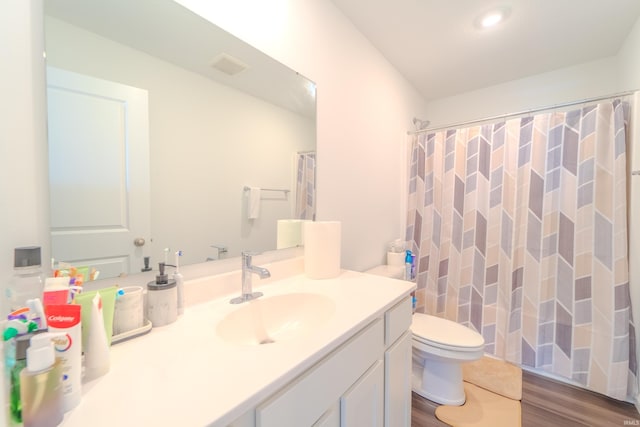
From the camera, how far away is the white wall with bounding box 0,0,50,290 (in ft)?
1.84

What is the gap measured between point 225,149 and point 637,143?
2233 millimetres

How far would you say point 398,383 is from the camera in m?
1.07

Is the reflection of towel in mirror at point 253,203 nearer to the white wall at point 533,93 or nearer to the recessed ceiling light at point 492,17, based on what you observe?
the recessed ceiling light at point 492,17

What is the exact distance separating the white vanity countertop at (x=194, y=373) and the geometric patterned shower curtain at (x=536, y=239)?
1.54 metres

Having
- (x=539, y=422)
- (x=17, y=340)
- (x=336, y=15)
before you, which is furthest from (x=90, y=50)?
(x=539, y=422)

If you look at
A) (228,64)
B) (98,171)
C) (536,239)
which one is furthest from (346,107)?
(536,239)

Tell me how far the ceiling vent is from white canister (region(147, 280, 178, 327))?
812 mm

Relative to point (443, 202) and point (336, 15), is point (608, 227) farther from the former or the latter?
point (336, 15)

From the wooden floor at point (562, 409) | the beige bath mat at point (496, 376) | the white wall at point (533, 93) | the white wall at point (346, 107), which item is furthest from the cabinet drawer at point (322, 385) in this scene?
the white wall at point (533, 93)

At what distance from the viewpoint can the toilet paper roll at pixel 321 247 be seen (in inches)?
47.0

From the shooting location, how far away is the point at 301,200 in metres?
1.31

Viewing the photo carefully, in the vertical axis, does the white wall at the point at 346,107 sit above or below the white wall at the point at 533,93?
below

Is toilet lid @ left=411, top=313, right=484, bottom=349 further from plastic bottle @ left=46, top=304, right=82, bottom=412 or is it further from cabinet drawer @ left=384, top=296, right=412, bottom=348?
plastic bottle @ left=46, top=304, right=82, bottom=412

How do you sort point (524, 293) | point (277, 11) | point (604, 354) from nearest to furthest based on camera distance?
1. point (277, 11)
2. point (604, 354)
3. point (524, 293)
